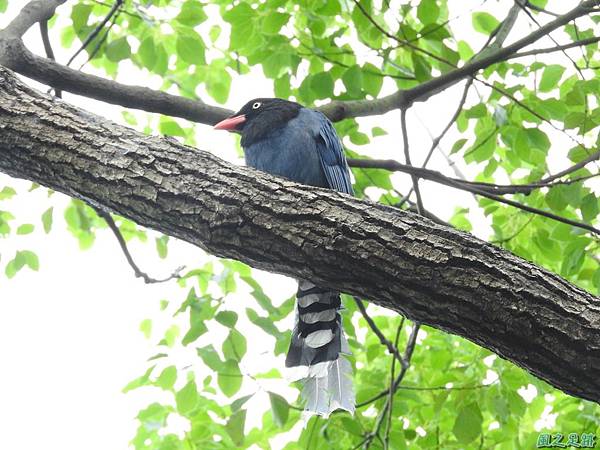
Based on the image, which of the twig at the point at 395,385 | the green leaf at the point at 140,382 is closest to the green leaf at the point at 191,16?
the green leaf at the point at 140,382

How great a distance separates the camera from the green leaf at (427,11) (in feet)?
13.4

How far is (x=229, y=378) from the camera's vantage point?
4.07 metres

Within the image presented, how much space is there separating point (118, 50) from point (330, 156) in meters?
1.44

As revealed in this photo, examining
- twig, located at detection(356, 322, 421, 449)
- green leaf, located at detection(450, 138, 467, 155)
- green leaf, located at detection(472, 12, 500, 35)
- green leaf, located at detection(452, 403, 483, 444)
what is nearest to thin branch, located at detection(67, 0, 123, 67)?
green leaf, located at detection(450, 138, 467, 155)

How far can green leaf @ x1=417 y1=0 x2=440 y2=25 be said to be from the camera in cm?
409

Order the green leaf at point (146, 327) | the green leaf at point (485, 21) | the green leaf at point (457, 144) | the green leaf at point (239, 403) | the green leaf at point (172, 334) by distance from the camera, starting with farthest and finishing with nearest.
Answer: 1. the green leaf at point (146, 327)
2. the green leaf at point (172, 334)
3. the green leaf at point (485, 21)
4. the green leaf at point (457, 144)
5. the green leaf at point (239, 403)

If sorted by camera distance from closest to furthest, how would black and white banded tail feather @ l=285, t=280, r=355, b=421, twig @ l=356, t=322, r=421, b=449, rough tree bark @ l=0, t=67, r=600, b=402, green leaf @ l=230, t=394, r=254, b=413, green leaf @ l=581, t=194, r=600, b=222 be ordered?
rough tree bark @ l=0, t=67, r=600, b=402
black and white banded tail feather @ l=285, t=280, r=355, b=421
green leaf @ l=230, t=394, r=254, b=413
green leaf @ l=581, t=194, r=600, b=222
twig @ l=356, t=322, r=421, b=449

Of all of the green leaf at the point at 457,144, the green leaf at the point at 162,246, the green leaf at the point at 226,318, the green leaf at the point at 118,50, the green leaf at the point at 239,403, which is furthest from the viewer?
the green leaf at the point at 162,246

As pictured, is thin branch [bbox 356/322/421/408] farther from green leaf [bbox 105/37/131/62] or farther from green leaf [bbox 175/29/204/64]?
green leaf [bbox 105/37/131/62]

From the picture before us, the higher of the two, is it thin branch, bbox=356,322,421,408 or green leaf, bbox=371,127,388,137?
green leaf, bbox=371,127,388,137

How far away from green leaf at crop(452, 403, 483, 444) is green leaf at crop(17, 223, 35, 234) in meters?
3.25

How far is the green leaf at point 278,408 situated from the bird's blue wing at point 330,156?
134cm

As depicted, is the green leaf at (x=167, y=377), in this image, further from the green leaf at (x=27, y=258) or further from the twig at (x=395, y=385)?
the green leaf at (x=27, y=258)

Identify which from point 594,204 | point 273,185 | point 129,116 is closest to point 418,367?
point 594,204
